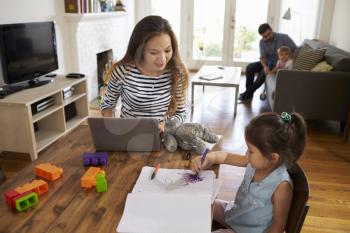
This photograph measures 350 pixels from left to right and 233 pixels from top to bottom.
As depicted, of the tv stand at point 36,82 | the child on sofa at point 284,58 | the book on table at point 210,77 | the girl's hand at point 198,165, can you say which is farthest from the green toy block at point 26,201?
the child on sofa at point 284,58

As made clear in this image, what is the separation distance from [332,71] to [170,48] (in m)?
2.53

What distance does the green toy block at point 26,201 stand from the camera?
872mm

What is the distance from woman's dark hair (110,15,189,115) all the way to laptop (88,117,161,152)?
0.36m

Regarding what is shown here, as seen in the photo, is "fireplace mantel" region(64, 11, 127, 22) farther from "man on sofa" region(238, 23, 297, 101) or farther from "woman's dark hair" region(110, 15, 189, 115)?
"woman's dark hair" region(110, 15, 189, 115)

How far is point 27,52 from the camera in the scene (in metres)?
2.84

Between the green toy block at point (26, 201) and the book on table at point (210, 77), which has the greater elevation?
the green toy block at point (26, 201)

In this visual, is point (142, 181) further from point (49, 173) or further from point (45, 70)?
point (45, 70)

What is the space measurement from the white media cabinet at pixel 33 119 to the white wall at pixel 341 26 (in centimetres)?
369

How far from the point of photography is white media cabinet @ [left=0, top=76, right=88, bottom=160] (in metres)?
2.52

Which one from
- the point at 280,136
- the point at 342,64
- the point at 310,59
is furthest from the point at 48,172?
the point at 310,59

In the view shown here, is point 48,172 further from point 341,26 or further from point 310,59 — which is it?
point 341,26

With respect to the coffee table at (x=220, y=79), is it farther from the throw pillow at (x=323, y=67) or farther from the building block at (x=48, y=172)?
the building block at (x=48, y=172)

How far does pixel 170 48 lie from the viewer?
4.45 ft

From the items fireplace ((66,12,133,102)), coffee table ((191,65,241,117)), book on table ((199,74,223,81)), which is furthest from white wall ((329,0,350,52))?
fireplace ((66,12,133,102))
